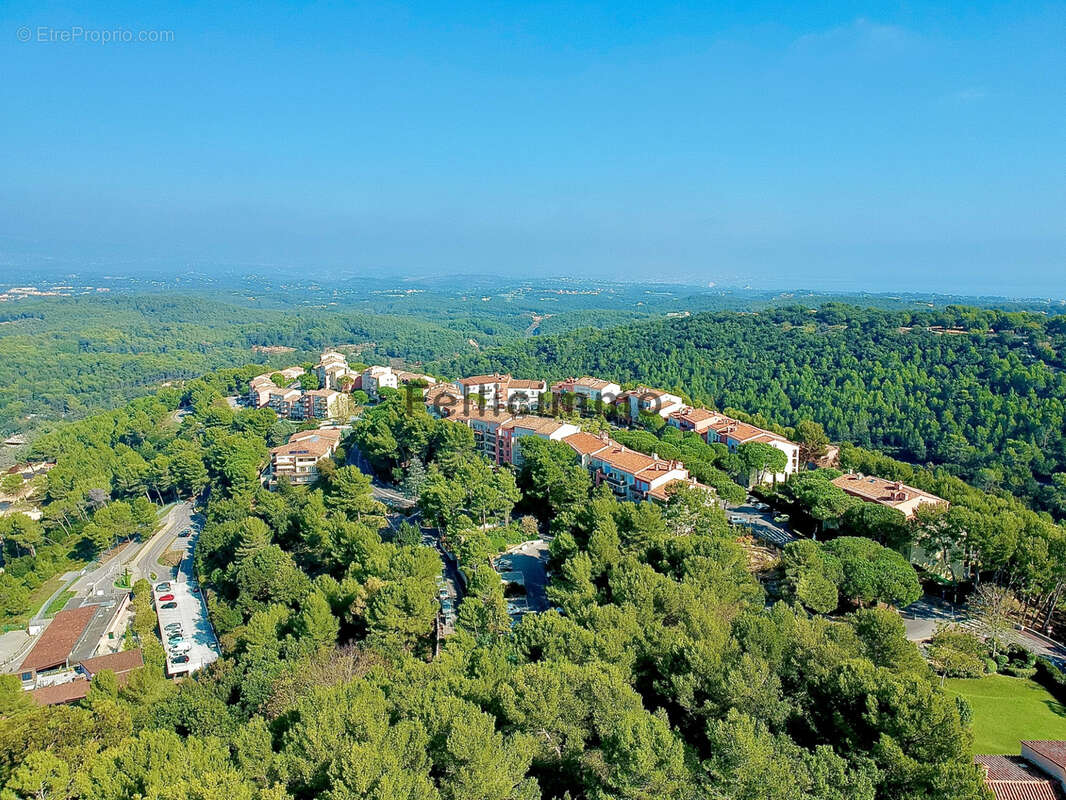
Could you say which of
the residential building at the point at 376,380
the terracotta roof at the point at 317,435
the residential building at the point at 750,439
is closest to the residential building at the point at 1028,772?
the residential building at the point at 750,439

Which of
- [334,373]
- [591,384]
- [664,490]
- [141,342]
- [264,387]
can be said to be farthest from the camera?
[141,342]

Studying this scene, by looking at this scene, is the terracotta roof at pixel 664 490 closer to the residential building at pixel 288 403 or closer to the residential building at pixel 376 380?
the residential building at pixel 376 380

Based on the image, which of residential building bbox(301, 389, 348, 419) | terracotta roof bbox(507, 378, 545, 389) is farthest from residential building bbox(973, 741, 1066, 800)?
residential building bbox(301, 389, 348, 419)

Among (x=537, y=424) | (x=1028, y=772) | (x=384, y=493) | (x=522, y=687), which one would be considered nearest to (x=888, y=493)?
(x=1028, y=772)

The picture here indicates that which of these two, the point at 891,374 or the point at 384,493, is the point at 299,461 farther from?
the point at 891,374

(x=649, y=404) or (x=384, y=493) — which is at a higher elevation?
(x=649, y=404)

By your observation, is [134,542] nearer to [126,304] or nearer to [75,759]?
[75,759]
